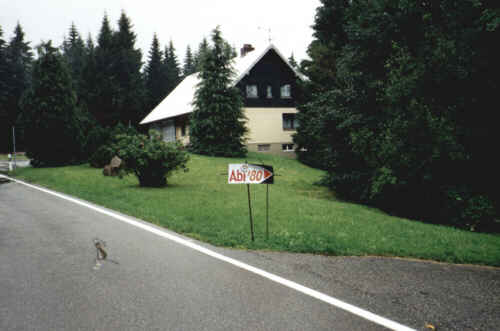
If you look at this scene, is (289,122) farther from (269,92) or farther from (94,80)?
(94,80)

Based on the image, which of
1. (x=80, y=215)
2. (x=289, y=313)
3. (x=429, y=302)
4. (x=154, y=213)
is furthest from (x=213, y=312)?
(x=80, y=215)

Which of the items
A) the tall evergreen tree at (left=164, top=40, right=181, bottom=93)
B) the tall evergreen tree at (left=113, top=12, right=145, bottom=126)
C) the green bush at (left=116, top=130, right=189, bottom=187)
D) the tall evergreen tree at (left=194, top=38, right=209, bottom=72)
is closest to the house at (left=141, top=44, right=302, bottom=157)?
the tall evergreen tree at (left=194, top=38, right=209, bottom=72)

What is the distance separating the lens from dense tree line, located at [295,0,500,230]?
38.7ft

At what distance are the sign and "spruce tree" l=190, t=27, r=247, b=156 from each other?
20152mm

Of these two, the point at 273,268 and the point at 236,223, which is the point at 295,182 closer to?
the point at 236,223

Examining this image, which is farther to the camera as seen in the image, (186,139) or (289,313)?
(186,139)

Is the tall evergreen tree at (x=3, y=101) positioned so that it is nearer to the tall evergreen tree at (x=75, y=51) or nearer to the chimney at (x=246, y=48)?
the tall evergreen tree at (x=75, y=51)

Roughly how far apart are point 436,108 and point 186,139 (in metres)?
27.1

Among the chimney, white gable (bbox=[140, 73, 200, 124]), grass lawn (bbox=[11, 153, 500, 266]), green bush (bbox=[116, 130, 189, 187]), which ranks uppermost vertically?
the chimney

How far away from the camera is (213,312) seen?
13.4 ft

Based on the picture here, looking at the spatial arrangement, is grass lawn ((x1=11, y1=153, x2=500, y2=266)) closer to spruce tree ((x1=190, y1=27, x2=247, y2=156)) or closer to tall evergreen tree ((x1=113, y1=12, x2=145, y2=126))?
spruce tree ((x1=190, y1=27, x2=247, y2=156))

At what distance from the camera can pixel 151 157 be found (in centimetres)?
1427

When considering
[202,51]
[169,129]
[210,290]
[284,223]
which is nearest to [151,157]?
[284,223]

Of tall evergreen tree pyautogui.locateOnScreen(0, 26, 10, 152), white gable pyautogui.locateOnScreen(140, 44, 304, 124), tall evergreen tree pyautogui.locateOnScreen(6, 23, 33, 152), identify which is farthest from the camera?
tall evergreen tree pyautogui.locateOnScreen(6, 23, 33, 152)
